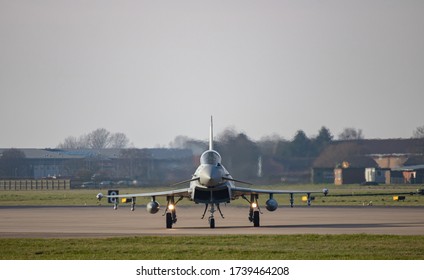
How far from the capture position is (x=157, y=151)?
3278 inches

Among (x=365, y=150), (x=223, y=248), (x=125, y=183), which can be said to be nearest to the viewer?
(x=223, y=248)

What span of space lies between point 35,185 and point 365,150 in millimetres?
36763

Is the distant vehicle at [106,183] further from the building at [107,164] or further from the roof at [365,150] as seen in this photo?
the roof at [365,150]

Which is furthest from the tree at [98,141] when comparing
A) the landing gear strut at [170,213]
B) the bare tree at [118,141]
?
the landing gear strut at [170,213]

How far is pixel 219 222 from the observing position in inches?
1635

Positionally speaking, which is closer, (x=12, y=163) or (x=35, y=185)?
(x=12, y=163)

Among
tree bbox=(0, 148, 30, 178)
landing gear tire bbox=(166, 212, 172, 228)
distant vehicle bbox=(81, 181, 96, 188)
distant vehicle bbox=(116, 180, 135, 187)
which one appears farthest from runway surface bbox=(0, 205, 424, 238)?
tree bbox=(0, 148, 30, 178)

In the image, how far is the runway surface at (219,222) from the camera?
3422 cm

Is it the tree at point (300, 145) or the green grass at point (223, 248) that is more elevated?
the tree at point (300, 145)

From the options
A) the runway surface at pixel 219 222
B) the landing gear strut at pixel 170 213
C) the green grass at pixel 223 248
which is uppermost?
the landing gear strut at pixel 170 213

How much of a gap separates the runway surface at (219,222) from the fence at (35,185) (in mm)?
42970

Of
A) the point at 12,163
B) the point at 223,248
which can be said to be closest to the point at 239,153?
the point at 223,248

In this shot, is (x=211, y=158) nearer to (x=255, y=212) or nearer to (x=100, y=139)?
(x=255, y=212)
